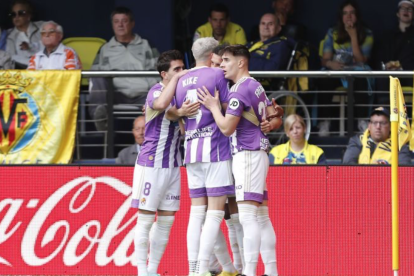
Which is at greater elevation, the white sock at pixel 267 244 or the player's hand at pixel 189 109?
the player's hand at pixel 189 109

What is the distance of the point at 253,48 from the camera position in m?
13.4

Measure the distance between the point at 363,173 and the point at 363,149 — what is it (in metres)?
0.59

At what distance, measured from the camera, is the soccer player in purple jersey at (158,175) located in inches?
396

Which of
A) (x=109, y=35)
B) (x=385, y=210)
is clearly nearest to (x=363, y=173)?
(x=385, y=210)

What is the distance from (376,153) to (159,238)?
3060 millimetres

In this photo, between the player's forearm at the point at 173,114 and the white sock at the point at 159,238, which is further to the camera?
the white sock at the point at 159,238

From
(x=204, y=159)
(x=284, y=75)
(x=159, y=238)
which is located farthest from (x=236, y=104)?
(x=284, y=75)

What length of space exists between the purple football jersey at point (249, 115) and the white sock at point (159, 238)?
1.13m

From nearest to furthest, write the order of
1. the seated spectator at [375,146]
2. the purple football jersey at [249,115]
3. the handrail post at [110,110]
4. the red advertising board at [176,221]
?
the purple football jersey at [249,115] → the red advertising board at [176,221] → the seated spectator at [375,146] → the handrail post at [110,110]

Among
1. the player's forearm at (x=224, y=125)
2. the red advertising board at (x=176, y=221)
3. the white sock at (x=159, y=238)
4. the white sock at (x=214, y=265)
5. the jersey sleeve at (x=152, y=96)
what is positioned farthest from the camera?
the red advertising board at (x=176, y=221)

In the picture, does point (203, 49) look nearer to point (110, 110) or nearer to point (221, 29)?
point (110, 110)

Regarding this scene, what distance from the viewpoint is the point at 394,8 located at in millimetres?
15492

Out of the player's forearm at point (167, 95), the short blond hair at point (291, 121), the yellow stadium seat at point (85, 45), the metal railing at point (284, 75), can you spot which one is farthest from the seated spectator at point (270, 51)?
the player's forearm at point (167, 95)

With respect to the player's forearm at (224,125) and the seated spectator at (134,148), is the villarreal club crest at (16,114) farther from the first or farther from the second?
the player's forearm at (224,125)
